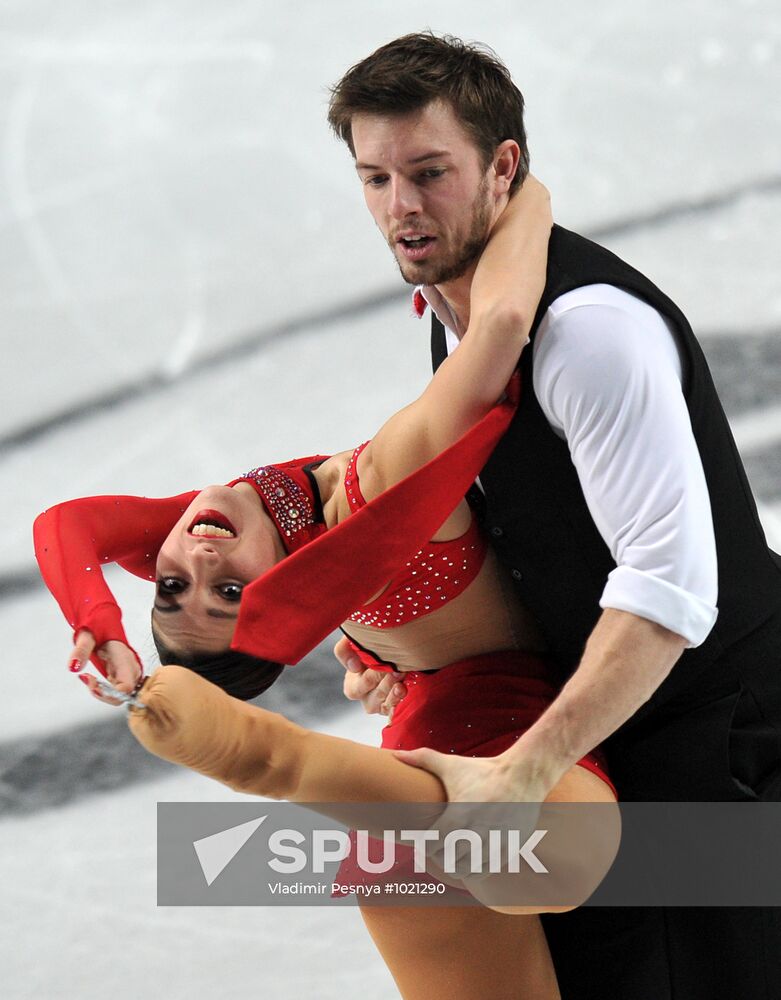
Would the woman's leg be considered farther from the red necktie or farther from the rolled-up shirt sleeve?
the rolled-up shirt sleeve

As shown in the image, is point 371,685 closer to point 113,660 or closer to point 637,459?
point 113,660

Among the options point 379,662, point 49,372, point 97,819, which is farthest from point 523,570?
point 49,372

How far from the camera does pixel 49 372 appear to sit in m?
4.13

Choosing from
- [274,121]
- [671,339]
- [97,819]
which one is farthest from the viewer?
[274,121]

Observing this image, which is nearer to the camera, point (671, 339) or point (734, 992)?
point (671, 339)

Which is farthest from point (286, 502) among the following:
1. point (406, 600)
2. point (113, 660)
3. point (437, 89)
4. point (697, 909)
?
point (697, 909)

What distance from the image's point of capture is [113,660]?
1.72m

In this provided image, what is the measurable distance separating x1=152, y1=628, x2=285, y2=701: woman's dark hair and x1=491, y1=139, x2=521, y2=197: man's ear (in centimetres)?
72

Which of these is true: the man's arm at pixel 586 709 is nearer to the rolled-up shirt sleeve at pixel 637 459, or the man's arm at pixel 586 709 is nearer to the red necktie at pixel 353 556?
the rolled-up shirt sleeve at pixel 637 459

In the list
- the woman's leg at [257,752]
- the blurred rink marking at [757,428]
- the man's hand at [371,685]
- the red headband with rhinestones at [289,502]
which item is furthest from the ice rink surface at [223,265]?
the woman's leg at [257,752]

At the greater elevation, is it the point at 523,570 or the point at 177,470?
the point at 523,570

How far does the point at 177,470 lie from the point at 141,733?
87.4 inches

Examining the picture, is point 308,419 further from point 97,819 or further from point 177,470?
point 97,819

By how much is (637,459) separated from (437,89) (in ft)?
1.89
